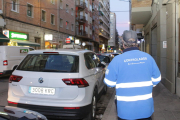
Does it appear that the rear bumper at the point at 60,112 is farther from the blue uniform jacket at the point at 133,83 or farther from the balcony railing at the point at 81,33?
the balcony railing at the point at 81,33

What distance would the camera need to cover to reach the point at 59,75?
11.0 feet

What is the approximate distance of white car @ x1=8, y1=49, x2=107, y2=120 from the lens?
10.7 feet

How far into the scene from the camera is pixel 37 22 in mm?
22188

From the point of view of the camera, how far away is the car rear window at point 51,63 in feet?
11.6

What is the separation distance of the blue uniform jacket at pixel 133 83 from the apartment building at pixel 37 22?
1672 centimetres

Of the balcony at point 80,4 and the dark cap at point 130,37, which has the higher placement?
the balcony at point 80,4

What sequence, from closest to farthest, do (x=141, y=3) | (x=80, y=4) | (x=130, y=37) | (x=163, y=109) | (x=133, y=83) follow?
(x=133, y=83) < (x=130, y=37) < (x=163, y=109) < (x=141, y=3) < (x=80, y=4)

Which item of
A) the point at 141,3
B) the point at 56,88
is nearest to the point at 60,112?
the point at 56,88

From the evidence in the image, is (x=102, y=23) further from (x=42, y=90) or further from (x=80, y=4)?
(x=42, y=90)

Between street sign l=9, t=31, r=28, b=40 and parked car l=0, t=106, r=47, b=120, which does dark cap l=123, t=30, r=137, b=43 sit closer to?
parked car l=0, t=106, r=47, b=120

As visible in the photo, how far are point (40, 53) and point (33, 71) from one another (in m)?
0.49

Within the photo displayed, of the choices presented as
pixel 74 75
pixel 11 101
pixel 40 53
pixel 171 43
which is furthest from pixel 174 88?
pixel 11 101

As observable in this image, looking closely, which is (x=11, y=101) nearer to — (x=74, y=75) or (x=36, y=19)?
(x=74, y=75)

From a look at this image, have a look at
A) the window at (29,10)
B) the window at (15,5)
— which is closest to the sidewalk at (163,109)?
the window at (15,5)
